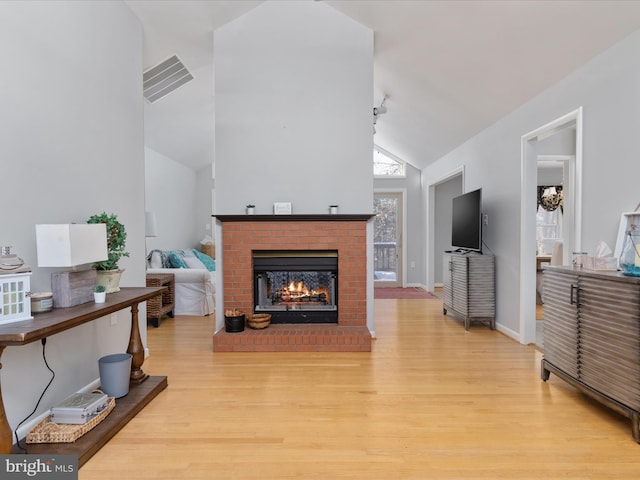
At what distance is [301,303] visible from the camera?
3.98 meters

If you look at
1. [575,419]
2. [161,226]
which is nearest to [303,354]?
[575,419]

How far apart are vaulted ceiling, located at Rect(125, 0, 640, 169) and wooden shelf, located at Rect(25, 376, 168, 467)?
10.1 feet

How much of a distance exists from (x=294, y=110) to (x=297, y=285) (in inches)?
73.8

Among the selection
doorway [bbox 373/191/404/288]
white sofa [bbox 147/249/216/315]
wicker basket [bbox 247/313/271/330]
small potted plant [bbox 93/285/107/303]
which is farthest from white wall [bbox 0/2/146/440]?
doorway [bbox 373/191/404/288]

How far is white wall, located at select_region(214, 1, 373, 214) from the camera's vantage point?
3875 mm

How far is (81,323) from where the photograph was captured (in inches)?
73.9

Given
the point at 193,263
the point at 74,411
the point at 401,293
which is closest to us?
the point at 74,411

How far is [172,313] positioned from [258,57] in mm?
3452

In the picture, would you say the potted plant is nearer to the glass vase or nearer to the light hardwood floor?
the light hardwood floor

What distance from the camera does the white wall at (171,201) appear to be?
Answer: 6078 millimetres

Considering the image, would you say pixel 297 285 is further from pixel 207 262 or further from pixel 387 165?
pixel 387 165

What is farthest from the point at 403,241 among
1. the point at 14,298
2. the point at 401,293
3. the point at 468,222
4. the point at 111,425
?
the point at 14,298

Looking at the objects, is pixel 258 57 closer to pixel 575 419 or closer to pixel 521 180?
pixel 521 180

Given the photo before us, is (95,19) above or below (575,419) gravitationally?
above
